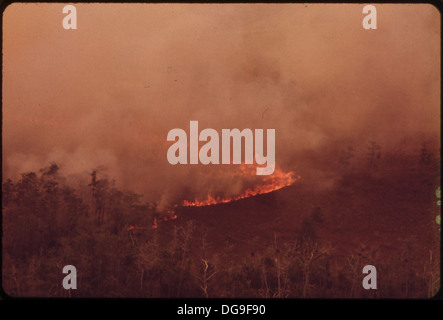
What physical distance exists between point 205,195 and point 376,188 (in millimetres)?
1571

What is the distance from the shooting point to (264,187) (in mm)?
3953

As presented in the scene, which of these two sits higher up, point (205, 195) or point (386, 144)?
point (386, 144)

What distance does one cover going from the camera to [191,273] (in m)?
3.94

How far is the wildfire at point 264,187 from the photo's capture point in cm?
393

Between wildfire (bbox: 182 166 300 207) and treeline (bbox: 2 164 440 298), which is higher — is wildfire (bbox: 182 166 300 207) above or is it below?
above

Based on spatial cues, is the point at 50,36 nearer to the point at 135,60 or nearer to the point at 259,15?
the point at 135,60

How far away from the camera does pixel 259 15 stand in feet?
12.9

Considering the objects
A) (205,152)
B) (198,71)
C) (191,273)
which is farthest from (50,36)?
(191,273)

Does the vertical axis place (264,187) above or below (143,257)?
above

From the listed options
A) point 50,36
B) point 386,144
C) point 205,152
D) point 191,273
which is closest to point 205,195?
point 205,152

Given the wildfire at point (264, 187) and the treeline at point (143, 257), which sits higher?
the wildfire at point (264, 187)

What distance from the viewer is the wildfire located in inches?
155
